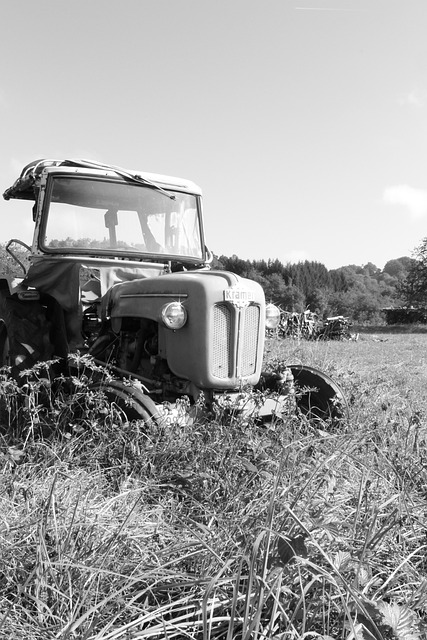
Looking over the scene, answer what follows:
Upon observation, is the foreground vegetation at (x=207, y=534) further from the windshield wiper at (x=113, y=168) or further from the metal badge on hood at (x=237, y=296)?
the windshield wiper at (x=113, y=168)

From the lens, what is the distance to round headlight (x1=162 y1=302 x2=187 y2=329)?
3.60 metres

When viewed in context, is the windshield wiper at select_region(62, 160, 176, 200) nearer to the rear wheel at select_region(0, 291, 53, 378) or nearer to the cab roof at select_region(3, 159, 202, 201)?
the cab roof at select_region(3, 159, 202, 201)

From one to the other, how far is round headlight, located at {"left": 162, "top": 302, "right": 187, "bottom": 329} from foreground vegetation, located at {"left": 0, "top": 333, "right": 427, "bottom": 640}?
66 cm

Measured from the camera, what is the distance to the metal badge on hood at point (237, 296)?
12.0 feet

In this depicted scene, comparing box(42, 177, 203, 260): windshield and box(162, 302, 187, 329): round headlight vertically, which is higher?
box(42, 177, 203, 260): windshield

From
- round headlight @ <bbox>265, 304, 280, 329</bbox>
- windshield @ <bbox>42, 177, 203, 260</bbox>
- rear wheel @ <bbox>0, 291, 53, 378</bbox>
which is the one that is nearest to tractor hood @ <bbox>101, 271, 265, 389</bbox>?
round headlight @ <bbox>265, 304, 280, 329</bbox>

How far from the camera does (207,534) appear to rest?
2.18m

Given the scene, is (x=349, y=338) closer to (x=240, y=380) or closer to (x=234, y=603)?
(x=240, y=380)

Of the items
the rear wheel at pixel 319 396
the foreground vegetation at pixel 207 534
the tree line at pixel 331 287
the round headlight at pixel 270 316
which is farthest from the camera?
the tree line at pixel 331 287

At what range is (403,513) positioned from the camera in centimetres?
250

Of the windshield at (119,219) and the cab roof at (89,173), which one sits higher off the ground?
the cab roof at (89,173)

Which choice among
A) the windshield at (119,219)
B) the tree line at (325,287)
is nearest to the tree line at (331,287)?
the tree line at (325,287)

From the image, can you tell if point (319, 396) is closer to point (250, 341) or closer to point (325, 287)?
point (250, 341)

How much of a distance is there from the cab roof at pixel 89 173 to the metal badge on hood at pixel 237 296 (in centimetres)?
163
